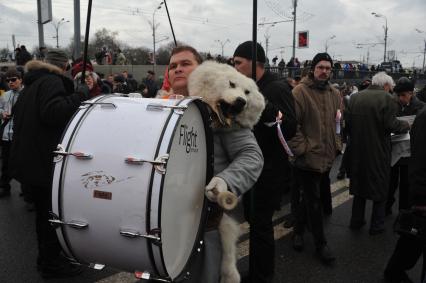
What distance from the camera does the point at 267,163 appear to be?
3.19 metres

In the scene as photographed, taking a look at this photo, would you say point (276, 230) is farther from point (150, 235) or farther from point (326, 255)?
point (150, 235)

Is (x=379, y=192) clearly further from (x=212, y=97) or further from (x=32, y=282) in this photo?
(x=32, y=282)

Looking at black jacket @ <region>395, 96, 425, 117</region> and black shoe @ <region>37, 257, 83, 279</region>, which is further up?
black jacket @ <region>395, 96, 425, 117</region>

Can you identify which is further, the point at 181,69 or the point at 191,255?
the point at 181,69

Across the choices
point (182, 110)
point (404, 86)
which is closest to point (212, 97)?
point (182, 110)

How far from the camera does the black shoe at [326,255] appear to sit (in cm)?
383

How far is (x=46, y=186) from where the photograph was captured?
3.30 metres

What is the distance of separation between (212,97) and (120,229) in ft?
2.53

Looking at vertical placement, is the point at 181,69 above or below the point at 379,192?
above

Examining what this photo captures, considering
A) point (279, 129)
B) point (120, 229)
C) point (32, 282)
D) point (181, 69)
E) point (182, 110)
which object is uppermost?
point (181, 69)

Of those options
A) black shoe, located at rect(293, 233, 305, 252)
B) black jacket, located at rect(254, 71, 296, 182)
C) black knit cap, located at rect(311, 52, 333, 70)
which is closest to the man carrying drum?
black jacket, located at rect(254, 71, 296, 182)

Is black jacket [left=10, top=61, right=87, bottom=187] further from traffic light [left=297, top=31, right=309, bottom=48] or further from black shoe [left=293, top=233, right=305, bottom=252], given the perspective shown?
traffic light [left=297, top=31, right=309, bottom=48]

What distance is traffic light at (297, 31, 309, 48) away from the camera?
24141 millimetres

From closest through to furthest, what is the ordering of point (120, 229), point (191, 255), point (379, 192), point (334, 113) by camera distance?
point (120, 229) < point (191, 255) < point (334, 113) < point (379, 192)
